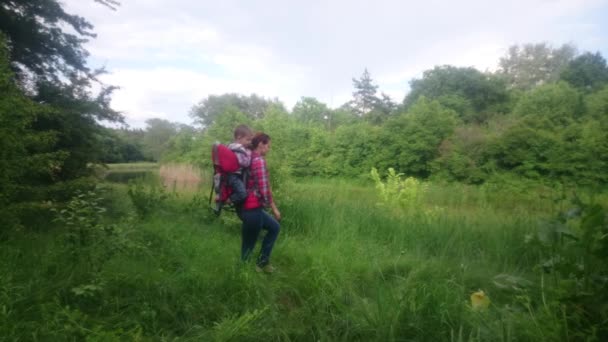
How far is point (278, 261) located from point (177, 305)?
5.08 ft

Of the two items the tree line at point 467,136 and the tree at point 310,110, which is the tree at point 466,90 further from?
the tree at point 310,110

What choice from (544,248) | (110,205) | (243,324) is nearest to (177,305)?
(243,324)

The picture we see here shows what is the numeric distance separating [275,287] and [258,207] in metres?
0.88

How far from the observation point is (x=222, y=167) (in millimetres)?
3680

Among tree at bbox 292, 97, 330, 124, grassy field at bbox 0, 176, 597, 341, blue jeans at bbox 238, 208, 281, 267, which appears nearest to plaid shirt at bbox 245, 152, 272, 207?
blue jeans at bbox 238, 208, 281, 267

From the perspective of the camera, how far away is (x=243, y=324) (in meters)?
2.47

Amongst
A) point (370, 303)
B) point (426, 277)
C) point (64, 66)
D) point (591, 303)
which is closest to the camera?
point (591, 303)

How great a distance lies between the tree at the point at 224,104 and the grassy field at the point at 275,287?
37652 millimetres

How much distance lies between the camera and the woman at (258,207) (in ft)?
12.3

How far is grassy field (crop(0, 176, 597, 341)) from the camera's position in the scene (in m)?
2.44

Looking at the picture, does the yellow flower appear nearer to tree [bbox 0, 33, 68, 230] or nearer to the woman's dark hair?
the woman's dark hair

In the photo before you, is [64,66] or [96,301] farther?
[64,66]

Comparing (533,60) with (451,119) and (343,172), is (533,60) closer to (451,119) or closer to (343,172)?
(451,119)

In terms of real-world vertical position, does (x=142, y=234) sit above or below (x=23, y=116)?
below
